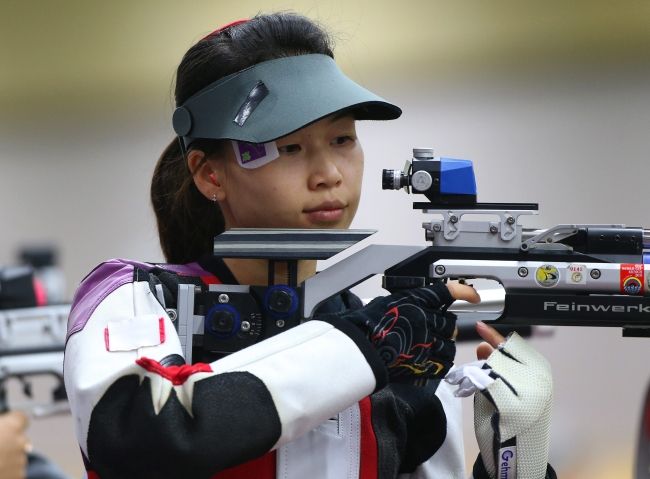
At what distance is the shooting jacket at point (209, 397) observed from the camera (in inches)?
33.6

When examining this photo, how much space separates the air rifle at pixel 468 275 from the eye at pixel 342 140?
10 cm

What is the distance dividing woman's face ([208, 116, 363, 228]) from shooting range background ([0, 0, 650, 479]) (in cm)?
96

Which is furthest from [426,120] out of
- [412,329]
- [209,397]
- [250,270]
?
[209,397]

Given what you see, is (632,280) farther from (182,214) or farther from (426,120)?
(426,120)

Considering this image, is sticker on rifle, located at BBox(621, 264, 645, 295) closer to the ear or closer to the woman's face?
the woman's face

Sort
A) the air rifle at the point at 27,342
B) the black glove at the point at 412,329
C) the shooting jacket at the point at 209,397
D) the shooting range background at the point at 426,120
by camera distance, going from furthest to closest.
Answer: the air rifle at the point at 27,342
the shooting range background at the point at 426,120
the black glove at the point at 412,329
the shooting jacket at the point at 209,397

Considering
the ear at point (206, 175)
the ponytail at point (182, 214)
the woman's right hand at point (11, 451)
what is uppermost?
the ear at point (206, 175)

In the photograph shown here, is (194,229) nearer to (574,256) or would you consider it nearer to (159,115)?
(574,256)

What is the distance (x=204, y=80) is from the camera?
3.66 ft

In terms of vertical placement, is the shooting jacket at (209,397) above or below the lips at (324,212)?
below

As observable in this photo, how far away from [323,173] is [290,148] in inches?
1.8

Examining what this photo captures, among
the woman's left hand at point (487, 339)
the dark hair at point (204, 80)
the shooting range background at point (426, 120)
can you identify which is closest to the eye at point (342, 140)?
the dark hair at point (204, 80)

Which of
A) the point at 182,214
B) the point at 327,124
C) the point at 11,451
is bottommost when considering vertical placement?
the point at 11,451

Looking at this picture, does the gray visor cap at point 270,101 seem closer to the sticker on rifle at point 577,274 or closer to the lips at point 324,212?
the lips at point 324,212
